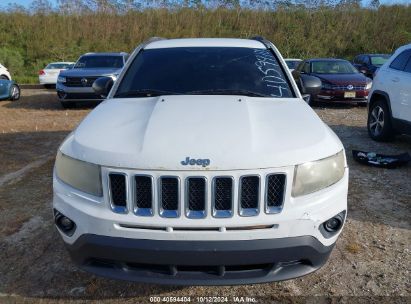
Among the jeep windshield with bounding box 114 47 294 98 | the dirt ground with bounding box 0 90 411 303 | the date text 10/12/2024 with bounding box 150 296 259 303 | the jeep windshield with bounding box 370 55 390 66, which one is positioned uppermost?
the jeep windshield with bounding box 114 47 294 98

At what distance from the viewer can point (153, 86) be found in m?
3.73

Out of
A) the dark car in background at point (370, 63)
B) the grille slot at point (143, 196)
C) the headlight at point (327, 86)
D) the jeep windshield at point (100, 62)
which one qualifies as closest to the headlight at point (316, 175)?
the grille slot at point (143, 196)

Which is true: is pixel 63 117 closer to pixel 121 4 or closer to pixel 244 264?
pixel 244 264

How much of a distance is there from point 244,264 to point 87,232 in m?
0.92

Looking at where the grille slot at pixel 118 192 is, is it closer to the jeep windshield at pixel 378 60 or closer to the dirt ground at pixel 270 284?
the dirt ground at pixel 270 284

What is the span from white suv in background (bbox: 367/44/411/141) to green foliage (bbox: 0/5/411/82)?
2363cm

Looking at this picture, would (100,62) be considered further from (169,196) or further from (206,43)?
(169,196)

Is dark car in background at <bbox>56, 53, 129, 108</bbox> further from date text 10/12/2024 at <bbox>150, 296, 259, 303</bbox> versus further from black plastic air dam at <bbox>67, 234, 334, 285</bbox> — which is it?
black plastic air dam at <bbox>67, 234, 334, 285</bbox>

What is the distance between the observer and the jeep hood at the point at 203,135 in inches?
94.8

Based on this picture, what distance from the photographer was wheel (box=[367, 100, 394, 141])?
725 cm

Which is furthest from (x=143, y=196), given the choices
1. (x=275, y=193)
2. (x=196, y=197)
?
(x=275, y=193)

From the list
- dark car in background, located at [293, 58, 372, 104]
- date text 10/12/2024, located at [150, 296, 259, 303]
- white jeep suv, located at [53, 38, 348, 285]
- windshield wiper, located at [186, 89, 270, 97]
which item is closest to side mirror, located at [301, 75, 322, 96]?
windshield wiper, located at [186, 89, 270, 97]

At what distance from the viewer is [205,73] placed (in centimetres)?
384

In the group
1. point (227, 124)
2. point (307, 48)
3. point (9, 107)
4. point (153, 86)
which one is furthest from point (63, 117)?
point (307, 48)
